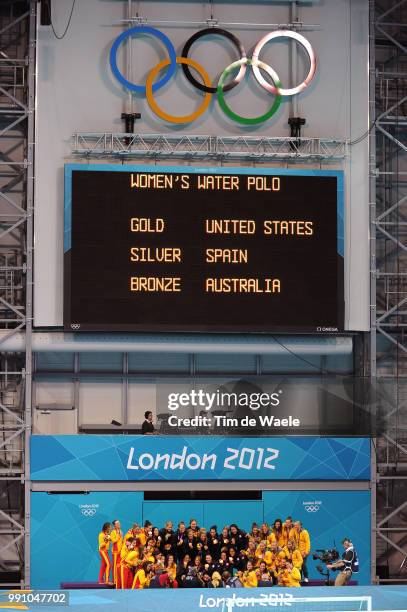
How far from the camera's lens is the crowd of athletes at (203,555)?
1866 centimetres

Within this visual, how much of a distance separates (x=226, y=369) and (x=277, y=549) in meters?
3.24

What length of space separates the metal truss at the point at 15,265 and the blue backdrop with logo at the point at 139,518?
0.34 m

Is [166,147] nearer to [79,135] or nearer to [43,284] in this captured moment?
[79,135]

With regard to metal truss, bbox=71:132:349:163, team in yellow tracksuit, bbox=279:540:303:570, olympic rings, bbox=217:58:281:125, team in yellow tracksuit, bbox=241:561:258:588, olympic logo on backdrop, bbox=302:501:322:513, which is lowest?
team in yellow tracksuit, bbox=241:561:258:588

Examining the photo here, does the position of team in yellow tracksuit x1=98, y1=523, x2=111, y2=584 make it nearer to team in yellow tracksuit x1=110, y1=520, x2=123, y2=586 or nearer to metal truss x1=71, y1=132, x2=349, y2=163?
team in yellow tracksuit x1=110, y1=520, x2=123, y2=586

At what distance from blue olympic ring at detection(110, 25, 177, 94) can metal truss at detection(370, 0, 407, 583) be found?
3.42 metres

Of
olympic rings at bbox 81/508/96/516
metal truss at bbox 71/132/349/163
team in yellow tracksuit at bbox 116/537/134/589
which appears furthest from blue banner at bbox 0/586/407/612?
metal truss at bbox 71/132/349/163

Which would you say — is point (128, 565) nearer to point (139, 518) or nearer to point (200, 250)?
point (139, 518)

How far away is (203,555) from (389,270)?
19.3 feet

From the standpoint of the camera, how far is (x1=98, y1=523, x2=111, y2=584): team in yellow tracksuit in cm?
1908

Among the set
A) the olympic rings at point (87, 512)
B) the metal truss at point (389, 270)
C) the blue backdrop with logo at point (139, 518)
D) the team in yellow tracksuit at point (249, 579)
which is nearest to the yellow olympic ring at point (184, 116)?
the metal truss at point (389, 270)

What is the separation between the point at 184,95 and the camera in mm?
20125

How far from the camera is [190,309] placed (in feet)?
62.6

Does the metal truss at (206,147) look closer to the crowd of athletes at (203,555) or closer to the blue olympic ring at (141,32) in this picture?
the blue olympic ring at (141,32)
